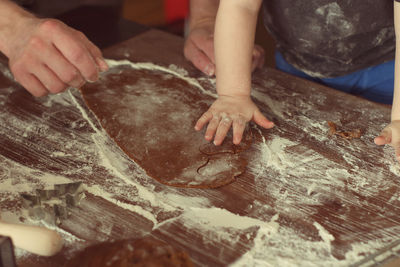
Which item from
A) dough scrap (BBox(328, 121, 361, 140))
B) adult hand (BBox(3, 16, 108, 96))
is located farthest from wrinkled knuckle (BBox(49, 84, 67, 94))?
dough scrap (BBox(328, 121, 361, 140))

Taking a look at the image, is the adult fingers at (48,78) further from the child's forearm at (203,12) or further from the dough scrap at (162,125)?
the child's forearm at (203,12)

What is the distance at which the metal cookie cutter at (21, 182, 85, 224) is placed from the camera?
779mm

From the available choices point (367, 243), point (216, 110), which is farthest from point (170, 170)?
point (367, 243)

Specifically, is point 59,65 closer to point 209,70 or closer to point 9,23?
point 9,23

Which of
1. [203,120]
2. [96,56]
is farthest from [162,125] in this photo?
[96,56]

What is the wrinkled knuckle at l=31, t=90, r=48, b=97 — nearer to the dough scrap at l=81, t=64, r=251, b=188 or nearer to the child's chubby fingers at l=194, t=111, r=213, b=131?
the dough scrap at l=81, t=64, r=251, b=188

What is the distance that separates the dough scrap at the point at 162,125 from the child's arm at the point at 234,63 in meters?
0.04

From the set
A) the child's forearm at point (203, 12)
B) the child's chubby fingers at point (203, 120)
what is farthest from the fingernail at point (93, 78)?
the child's forearm at point (203, 12)

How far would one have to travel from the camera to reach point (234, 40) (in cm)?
108

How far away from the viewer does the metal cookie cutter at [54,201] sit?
2.56ft

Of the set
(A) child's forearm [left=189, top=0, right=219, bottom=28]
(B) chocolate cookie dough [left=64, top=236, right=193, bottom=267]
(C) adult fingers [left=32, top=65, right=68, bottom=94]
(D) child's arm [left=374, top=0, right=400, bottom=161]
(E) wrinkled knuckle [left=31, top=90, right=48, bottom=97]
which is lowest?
(E) wrinkled knuckle [left=31, top=90, right=48, bottom=97]

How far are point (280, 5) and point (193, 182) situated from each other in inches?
20.0

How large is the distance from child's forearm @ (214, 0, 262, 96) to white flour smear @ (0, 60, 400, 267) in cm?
13

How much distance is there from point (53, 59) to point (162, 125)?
0.25 metres
